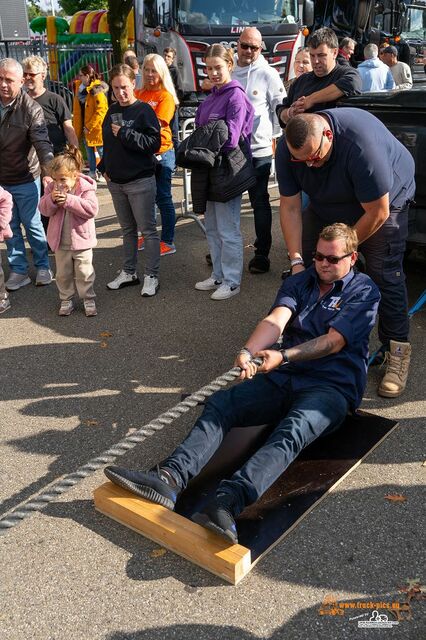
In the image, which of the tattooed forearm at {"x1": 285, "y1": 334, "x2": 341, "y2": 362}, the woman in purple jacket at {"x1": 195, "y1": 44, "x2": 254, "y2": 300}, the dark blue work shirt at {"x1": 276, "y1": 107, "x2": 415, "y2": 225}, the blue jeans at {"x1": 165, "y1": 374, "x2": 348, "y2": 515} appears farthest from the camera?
the woman in purple jacket at {"x1": 195, "y1": 44, "x2": 254, "y2": 300}

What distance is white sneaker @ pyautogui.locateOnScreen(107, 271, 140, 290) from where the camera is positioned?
255 inches

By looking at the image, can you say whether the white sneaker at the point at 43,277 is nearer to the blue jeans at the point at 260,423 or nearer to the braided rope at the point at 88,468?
the braided rope at the point at 88,468

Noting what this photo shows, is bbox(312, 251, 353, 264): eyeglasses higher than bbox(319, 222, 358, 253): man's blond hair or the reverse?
the reverse

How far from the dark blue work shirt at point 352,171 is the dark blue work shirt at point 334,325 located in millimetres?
557

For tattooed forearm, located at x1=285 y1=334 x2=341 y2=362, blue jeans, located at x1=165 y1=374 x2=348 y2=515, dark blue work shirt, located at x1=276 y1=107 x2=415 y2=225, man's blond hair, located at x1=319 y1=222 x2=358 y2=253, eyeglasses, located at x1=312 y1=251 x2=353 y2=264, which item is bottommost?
blue jeans, located at x1=165 y1=374 x2=348 y2=515

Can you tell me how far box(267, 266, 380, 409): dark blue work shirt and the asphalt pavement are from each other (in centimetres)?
47

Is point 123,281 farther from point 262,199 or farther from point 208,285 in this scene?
point 262,199

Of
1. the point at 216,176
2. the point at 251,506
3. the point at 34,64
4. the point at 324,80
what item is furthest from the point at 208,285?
the point at 251,506

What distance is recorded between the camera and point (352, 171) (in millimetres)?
3977

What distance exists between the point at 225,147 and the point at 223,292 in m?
1.26

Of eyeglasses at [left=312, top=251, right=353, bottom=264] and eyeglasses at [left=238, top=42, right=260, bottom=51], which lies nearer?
eyeglasses at [left=312, top=251, right=353, bottom=264]

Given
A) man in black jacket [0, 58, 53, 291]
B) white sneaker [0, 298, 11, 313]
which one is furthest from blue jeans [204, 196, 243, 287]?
white sneaker [0, 298, 11, 313]

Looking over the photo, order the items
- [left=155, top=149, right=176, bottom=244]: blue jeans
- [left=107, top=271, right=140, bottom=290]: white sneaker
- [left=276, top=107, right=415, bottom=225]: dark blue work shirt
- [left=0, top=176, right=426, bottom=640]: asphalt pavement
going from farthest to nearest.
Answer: [left=155, top=149, right=176, bottom=244]: blue jeans, [left=107, top=271, right=140, bottom=290]: white sneaker, [left=276, top=107, right=415, bottom=225]: dark blue work shirt, [left=0, top=176, right=426, bottom=640]: asphalt pavement

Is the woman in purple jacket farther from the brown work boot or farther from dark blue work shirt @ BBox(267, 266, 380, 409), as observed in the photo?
dark blue work shirt @ BBox(267, 266, 380, 409)
